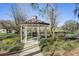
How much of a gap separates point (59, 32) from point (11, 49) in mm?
971

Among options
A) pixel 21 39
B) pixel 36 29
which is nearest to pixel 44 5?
pixel 36 29

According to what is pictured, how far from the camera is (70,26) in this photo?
4609 millimetres

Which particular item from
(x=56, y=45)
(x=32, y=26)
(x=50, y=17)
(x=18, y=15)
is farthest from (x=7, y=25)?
(x=56, y=45)

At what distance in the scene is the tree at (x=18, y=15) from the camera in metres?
4.60

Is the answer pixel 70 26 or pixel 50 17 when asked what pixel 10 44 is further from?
pixel 70 26

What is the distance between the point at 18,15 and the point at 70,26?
3.34 ft

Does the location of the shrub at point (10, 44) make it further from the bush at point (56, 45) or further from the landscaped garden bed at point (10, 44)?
the bush at point (56, 45)

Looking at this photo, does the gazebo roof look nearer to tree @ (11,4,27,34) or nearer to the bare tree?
tree @ (11,4,27,34)

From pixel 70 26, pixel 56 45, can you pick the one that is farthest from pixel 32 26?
pixel 70 26

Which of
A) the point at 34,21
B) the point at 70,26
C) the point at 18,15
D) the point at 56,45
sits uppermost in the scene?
the point at 18,15

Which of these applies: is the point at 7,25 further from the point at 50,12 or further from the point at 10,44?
the point at 50,12

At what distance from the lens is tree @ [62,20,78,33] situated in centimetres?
458

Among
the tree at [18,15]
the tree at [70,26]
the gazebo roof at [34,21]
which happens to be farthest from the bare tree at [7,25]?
the tree at [70,26]

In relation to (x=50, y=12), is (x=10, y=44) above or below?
below
